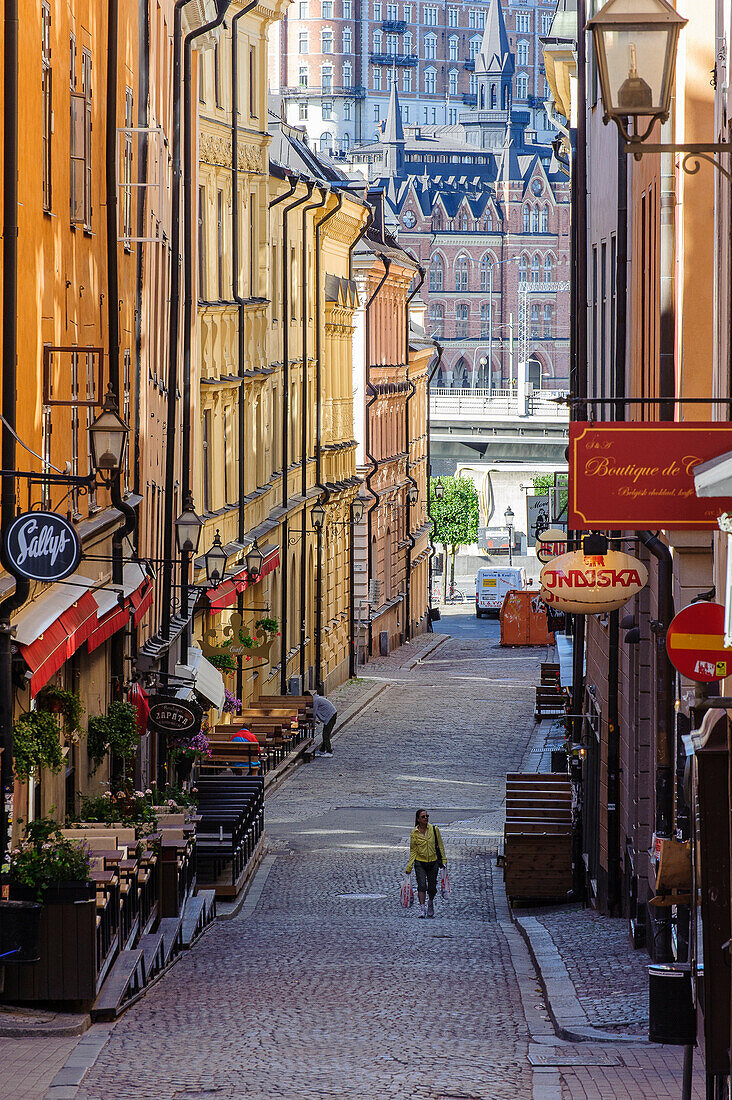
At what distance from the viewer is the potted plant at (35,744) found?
13.3m

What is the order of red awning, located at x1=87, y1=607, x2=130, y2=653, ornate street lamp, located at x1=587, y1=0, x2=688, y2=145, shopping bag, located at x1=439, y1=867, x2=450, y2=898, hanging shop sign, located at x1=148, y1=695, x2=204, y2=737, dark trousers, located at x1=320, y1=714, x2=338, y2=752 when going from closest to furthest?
ornate street lamp, located at x1=587, y1=0, x2=688, y2=145, red awning, located at x1=87, y1=607, x2=130, y2=653, shopping bag, located at x1=439, y1=867, x2=450, y2=898, hanging shop sign, located at x1=148, y1=695, x2=204, y2=737, dark trousers, located at x1=320, y1=714, x2=338, y2=752

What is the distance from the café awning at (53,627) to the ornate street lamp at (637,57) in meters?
7.35

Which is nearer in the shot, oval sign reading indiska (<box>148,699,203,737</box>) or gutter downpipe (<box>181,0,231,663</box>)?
oval sign reading indiska (<box>148,699,203,737</box>)

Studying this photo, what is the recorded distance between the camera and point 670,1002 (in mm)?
9891

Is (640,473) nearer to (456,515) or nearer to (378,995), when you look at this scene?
(378,995)

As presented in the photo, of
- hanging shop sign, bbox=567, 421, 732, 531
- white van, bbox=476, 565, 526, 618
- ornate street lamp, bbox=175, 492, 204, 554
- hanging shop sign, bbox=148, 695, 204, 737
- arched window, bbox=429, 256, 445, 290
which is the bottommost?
white van, bbox=476, 565, 526, 618

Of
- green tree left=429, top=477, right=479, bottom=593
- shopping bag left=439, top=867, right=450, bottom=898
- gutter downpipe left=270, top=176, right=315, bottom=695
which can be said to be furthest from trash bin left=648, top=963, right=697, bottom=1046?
green tree left=429, top=477, right=479, bottom=593

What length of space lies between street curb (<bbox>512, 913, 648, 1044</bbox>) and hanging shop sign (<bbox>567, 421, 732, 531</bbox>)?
3697mm

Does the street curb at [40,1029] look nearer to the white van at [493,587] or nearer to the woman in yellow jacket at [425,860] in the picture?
the woman in yellow jacket at [425,860]

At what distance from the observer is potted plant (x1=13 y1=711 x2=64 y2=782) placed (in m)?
13.3

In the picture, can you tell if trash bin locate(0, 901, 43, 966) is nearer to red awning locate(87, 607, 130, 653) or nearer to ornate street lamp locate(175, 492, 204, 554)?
red awning locate(87, 607, 130, 653)

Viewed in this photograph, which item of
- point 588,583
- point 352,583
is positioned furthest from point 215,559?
point 352,583

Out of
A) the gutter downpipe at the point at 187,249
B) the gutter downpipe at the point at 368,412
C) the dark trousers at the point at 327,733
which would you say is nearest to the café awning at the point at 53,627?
the gutter downpipe at the point at 187,249

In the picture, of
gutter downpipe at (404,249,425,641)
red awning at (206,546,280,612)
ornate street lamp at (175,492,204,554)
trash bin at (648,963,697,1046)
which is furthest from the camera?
gutter downpipe at (404,249,425,641)
